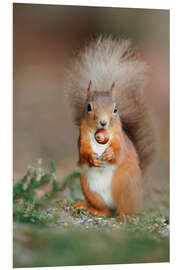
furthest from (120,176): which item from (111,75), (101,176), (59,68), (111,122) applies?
(59,68)

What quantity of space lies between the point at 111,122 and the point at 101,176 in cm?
37

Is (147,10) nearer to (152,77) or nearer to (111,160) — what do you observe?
(152,77)

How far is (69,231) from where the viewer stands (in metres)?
3.01

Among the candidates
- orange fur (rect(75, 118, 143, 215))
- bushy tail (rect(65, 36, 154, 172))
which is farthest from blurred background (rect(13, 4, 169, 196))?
orange fur (rect(75, 118, 143, 215))

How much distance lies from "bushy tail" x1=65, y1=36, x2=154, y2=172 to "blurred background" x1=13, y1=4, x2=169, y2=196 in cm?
7

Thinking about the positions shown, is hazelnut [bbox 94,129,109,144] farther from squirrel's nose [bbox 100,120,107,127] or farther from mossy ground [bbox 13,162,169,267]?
mossy ground [bbox 13,162,169,267]

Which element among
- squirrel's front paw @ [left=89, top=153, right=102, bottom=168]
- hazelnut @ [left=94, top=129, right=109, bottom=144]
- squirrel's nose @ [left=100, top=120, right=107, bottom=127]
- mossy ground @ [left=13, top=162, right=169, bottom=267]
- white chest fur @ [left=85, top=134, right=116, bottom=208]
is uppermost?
squirrel's nose @ [left=100, top=120, right=107, bottom=127]

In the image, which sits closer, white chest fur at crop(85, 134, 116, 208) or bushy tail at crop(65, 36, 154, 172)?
white chest fur at crop(85, 134, 116, 208)

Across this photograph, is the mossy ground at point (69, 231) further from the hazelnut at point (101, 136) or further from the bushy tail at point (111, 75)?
the bushy tail at point (111, 75)

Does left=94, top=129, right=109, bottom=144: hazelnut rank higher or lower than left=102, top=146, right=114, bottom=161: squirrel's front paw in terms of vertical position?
higher

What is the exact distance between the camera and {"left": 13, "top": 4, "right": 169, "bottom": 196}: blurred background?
9.99 ft

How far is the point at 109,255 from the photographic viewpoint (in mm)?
3004
